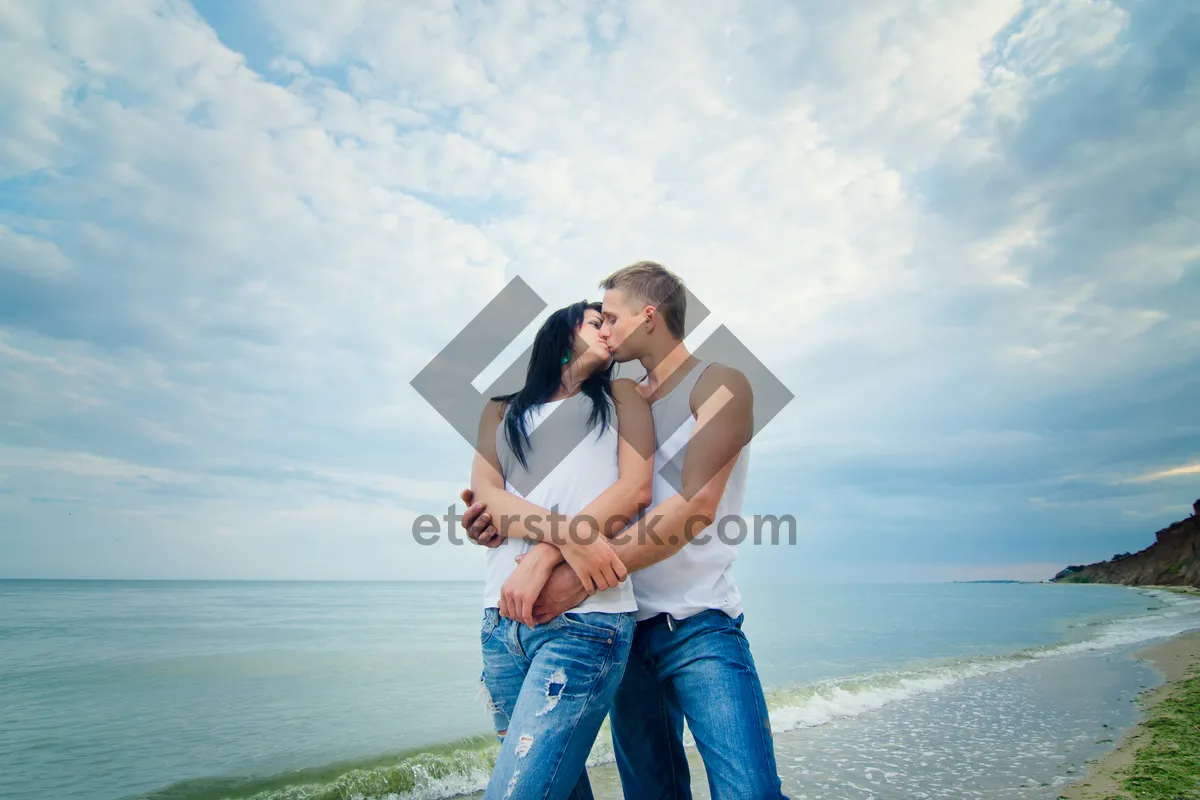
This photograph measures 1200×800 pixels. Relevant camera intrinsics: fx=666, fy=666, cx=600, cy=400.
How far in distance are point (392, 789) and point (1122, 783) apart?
558 centimetres

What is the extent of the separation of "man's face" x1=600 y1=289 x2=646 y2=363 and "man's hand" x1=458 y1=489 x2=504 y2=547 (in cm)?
68

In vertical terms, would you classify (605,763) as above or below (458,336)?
below

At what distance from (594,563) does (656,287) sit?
3.33 ft

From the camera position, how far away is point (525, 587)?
5.64 ft

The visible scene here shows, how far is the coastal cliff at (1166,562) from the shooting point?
42625 mm

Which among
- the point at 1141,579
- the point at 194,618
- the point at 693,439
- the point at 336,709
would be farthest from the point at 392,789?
the point at 1141,579

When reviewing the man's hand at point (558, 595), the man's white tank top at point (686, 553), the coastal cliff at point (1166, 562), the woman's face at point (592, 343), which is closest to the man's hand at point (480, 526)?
the man's hand at point (558, 595)

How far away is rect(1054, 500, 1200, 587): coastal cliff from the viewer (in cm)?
4262

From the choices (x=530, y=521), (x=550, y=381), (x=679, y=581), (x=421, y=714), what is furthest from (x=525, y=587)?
(x=421, y=714)

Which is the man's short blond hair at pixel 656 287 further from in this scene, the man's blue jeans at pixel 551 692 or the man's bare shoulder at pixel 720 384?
the man's blue jeans at pixel 551 692

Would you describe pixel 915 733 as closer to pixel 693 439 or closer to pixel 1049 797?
pixel 1049 797

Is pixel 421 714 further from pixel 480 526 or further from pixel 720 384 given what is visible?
pixel 720 384

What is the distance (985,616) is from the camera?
24359 millimetres

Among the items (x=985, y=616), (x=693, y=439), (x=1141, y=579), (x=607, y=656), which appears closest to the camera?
(x=607, y=656)
